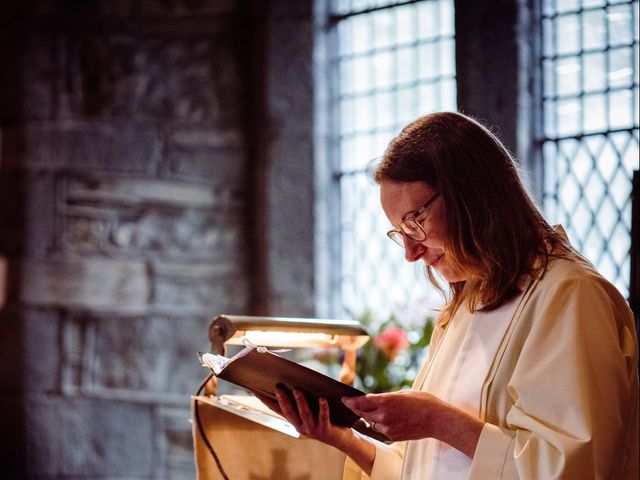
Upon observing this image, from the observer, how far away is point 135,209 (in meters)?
4.33

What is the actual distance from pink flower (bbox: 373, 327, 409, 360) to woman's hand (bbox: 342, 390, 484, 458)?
1.82 metres

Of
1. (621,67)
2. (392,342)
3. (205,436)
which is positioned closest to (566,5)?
(621,67)

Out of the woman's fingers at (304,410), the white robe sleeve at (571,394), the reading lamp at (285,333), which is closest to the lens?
the white robe sleeve at (571,394)

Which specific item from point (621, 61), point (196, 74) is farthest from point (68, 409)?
point (621, 61)

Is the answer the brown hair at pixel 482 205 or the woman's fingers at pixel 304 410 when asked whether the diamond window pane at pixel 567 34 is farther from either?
the woman's fingers at pixel 304 410

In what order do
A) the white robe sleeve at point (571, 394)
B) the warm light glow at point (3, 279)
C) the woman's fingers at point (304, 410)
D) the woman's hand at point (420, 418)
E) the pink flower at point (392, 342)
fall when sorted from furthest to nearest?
the warm light glow at point (3, 279), the pink flower at point (392, 342), the woman's fingers at point (304, 410), the woman's hand at point (420, 418), the white robe sleeve at point (571, 394)

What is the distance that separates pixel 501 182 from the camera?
6.24 ft

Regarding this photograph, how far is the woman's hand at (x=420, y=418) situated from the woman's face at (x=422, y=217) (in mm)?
287

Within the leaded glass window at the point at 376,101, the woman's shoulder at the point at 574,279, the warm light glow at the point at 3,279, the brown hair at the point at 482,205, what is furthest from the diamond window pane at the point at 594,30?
the warm light glow at the point at 3,279

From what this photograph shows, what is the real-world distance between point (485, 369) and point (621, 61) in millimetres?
2297

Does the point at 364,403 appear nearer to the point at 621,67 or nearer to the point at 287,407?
the point at 287,407

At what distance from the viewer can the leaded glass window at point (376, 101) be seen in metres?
4.30

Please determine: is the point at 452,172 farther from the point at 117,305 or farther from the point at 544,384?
the point at 117,305

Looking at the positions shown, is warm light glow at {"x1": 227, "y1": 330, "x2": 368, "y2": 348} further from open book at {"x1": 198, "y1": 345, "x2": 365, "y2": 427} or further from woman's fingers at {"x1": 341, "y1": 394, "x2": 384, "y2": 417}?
woman's fingers at {"x1": 341, "y1": 394, "x2": 384, "y2": 417}
